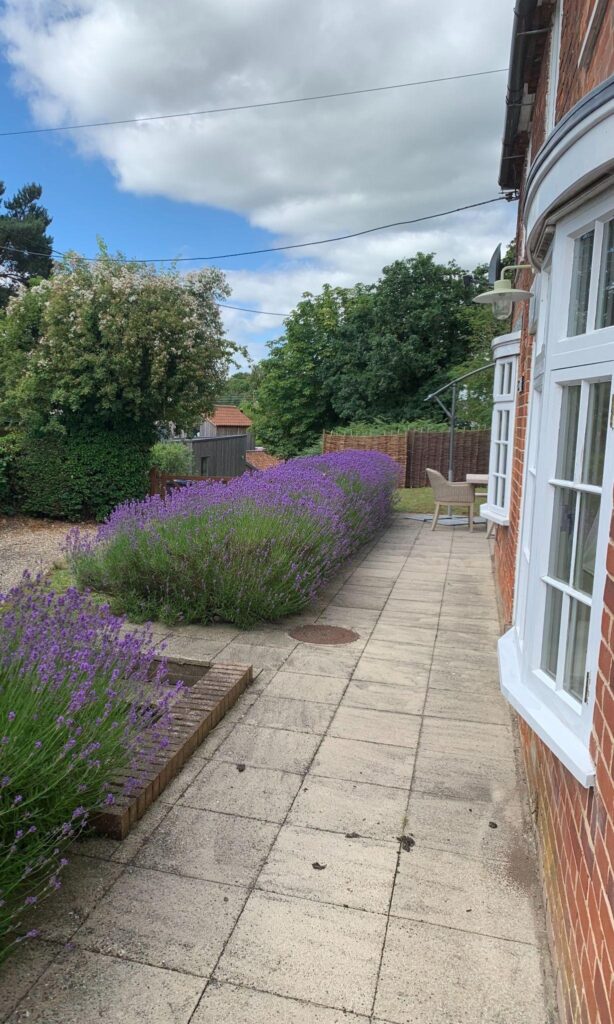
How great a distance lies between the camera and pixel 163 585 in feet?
19.0

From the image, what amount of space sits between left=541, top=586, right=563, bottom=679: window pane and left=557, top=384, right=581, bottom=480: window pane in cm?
47

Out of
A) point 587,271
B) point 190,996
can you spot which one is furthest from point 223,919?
point 587,271

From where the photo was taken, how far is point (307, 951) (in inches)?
87.1

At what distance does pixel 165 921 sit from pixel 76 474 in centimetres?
1190

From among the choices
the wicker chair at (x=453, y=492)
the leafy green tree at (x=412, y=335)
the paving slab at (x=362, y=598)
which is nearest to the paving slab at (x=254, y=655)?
the paving slab at (x=362, y=598)

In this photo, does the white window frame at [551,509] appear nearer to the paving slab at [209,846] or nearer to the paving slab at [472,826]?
the paving slab at [472,826]

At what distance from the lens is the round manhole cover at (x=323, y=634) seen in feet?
17.9

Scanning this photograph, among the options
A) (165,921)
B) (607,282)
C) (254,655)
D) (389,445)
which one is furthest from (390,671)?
(389,445)

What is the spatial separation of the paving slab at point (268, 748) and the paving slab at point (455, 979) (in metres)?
1.21

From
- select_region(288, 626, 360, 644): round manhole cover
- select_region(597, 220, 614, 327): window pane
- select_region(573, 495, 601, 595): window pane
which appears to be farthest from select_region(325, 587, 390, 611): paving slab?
select_region(597, 220, 614, 327): window pane

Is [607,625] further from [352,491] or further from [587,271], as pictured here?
[352,491]

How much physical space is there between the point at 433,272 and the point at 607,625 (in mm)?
27255

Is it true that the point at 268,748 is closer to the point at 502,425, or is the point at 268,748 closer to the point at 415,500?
the point at 502,425

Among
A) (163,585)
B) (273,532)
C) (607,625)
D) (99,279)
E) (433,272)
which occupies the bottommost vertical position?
(163,585)
